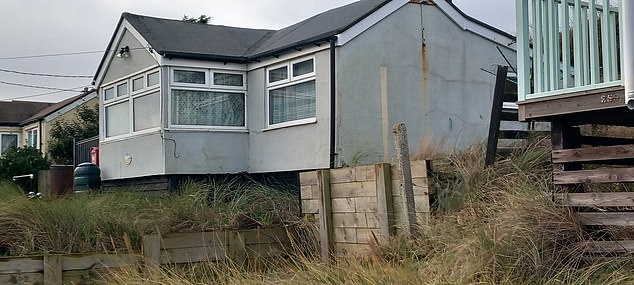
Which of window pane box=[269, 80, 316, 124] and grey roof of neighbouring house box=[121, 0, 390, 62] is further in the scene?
grey roof of neighbouring house box=[121, 0, 390, 62]

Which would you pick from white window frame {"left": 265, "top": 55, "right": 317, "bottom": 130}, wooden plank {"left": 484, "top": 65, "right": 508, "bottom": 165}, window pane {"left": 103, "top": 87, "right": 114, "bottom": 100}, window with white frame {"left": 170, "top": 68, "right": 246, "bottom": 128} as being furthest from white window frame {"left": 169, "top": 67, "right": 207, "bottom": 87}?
wooden plank {"left": 484, "top": 65, "right": 508, "bottom": 165}

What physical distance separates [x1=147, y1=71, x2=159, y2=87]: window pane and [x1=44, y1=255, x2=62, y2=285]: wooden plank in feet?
23.1

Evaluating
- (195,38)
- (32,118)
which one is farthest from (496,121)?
(32,118)

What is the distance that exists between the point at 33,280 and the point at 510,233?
217 inches

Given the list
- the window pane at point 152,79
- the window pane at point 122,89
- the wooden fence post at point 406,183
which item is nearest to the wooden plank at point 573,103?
the wooden fence post at point 406,183

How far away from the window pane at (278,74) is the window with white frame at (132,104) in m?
2.19

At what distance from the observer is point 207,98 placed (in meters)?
15.8

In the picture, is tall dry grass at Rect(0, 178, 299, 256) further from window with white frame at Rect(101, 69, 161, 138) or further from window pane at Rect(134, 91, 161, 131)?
window with white frame at Rect(101, 69, 161, 138)

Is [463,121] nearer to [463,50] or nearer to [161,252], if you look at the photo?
[463,50]

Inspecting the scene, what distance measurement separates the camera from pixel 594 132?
980 cm

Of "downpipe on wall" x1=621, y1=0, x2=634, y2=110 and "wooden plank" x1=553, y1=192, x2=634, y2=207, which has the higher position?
"downpipe on wall" x1=621, y1=0, x2=634, y2=110

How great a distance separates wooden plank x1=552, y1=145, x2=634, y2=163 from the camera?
695 cm

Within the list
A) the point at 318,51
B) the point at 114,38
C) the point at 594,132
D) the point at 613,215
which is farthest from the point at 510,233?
the point at 114,38

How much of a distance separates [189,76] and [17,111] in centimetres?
2990
